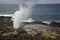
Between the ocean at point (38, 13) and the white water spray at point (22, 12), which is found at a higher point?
the white water spray at point (22, 12)

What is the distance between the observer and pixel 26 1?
701cm

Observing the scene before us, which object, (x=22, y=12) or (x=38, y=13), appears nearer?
(x=22, y=12)

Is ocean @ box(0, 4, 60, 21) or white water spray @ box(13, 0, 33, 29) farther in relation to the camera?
ocean @ box(0, 4, 60, 21)

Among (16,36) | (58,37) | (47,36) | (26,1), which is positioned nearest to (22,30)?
(16,36)

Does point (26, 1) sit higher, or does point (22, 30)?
point (26, 1)

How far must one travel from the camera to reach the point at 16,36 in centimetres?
480

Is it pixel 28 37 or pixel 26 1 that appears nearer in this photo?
pixel 28 37

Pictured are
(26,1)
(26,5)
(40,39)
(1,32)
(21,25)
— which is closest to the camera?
(40,39)

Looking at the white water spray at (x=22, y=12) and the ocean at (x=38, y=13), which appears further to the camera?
the ocean at (x=38, y=13)

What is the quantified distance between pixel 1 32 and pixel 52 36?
1.88 meters

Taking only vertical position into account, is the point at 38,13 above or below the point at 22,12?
below

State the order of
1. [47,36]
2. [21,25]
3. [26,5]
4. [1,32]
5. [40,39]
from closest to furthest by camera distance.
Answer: [40,39] < [47,36] < [1,32] < [21,25] < [26,5]

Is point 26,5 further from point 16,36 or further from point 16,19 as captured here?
point 16,36

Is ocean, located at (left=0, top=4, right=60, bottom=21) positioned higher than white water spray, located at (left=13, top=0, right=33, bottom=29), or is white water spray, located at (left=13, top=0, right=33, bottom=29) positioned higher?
white water spray, located at (left=13, top=0, right=33, bottom=29)
